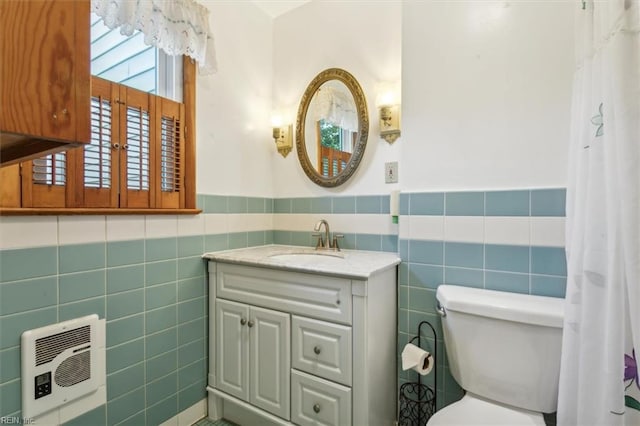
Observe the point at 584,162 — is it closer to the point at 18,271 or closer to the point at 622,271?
the point at 622,271

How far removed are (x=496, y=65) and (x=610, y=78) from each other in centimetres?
61

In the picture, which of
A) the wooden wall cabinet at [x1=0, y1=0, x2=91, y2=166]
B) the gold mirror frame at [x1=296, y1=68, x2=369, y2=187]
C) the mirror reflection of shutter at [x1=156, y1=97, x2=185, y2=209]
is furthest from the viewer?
the gold mirror frame at [x1=296, y1=68, x2=369, y2=187]

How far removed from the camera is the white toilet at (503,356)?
1055mm

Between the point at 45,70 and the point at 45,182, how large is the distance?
1.05 meters

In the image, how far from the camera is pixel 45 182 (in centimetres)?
116

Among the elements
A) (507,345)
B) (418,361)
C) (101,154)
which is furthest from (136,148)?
(507,345)

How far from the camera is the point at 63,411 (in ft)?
3.89

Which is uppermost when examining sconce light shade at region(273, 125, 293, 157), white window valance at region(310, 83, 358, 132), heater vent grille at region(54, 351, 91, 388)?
white window valance at region(310, 83, 358, 132)

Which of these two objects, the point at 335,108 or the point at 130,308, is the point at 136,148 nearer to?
the point at 130,308

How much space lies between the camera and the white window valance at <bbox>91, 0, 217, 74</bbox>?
1246 mm

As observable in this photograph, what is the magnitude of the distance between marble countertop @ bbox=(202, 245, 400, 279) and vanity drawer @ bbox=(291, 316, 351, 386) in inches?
9.1

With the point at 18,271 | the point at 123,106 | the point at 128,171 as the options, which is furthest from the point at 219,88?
the point at 18,271

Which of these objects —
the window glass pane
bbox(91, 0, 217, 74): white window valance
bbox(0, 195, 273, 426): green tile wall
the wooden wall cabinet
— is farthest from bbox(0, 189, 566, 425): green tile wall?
the wooden wall cabinet

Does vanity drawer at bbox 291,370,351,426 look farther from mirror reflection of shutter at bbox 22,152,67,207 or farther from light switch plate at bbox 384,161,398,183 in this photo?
mirror reflection of shutter at bbox 22,152,67,207
